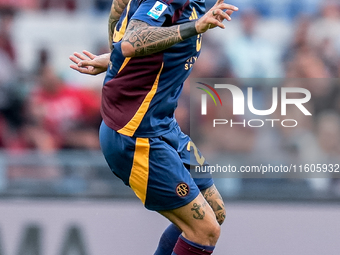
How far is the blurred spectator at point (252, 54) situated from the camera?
5840mm

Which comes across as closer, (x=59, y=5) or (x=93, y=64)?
(x=93, y=64)

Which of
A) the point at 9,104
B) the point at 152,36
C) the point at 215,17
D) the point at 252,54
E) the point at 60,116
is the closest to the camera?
the point at 215,17

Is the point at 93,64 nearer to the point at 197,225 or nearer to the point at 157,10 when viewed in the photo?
the point at 157,10

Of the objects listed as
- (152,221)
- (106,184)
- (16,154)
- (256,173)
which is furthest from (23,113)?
(256,173)

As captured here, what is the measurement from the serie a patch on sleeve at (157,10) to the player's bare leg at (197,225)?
3.46ft

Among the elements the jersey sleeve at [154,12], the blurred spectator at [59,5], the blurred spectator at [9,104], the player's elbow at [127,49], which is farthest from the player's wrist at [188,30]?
the blurred spectator at [59,5]

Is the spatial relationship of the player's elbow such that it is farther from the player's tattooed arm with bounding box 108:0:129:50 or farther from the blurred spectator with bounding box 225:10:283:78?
the blurred spectator with bounding box 225:10:283:78

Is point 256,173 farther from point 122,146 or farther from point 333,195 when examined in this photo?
point 122,146

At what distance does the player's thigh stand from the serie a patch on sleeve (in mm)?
1054

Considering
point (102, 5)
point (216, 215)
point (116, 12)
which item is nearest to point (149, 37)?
point (116, 12)

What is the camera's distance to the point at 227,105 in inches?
216

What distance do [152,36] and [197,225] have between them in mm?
1097

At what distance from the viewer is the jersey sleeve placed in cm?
278

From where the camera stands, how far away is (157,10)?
Result: 2.79 meters
